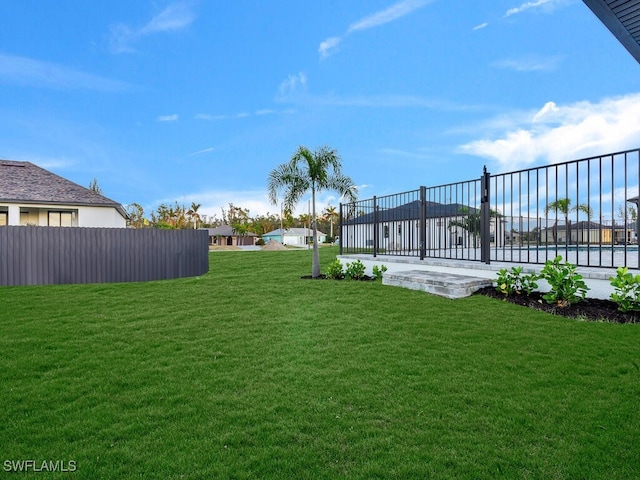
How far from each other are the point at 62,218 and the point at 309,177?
55.0 ft

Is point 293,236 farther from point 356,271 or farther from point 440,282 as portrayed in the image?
point 440,282

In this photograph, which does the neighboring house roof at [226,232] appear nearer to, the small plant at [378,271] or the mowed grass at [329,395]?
the small plant at [378,271]

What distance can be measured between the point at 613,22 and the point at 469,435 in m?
3.77

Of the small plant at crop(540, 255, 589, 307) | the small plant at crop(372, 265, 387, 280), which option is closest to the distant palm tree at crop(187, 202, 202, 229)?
the small plant at crop(372, 265, 387, 280)

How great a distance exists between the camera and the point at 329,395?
3.02 metres

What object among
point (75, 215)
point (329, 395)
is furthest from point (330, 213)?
point (329, 395)

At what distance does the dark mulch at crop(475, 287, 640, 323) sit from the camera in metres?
4.95

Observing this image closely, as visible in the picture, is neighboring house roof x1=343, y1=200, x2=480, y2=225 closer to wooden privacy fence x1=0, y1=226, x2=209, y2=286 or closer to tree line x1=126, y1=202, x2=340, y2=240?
wooden privacy fence x1=0, y1=226, x2=209, y2=286

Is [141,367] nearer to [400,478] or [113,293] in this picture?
[400,478]

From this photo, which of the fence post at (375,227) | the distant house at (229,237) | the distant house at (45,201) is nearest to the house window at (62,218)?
the distant house at (45,201)

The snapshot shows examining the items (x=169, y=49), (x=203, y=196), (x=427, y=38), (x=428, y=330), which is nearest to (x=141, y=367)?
(x=428, y=330)

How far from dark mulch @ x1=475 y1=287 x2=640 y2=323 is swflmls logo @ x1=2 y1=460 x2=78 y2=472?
5720mm

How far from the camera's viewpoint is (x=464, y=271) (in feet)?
24.3

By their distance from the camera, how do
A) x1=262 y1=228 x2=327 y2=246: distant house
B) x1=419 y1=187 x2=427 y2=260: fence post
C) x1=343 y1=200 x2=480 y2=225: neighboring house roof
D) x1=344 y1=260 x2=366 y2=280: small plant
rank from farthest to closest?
x1=262 y1=228 x2=327 y2=246: distant house
x1=344 y1=260 x2=366 y2=280: small plant
x1=343 y1=200 x2=480 y2=225: neighboring house roof
x1=419 y1=187 x2=427 y2=260: fence post
